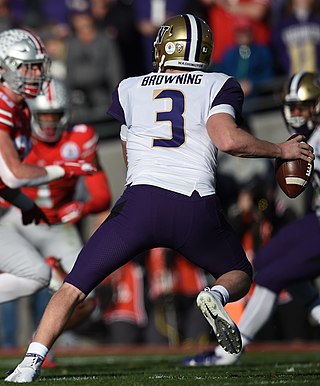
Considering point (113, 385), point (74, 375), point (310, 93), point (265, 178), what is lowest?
point (265, 178)

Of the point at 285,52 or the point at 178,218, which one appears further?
the point at 285,52

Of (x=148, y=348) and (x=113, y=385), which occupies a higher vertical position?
(x=113, y=385)

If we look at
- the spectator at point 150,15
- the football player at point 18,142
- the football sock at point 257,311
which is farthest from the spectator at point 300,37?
the football player at point 18,142

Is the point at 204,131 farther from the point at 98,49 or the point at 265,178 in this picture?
the point at 98,49

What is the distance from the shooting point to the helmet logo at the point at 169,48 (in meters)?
5.80

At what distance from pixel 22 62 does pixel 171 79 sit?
1530 mm

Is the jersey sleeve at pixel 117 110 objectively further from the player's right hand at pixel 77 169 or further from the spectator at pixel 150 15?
the spectator at pixel 150 15

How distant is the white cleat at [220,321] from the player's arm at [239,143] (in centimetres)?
70

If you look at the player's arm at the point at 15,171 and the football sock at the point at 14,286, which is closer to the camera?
A: the player's arm at the point at 15,171

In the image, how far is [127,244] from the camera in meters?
5.51

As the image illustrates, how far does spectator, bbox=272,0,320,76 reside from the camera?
37.0 feet

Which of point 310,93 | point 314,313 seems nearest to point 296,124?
point 310,93

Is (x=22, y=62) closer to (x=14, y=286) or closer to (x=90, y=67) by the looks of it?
(x=14, y=286)

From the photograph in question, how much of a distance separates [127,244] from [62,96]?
→ 2.80m
